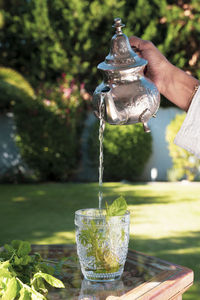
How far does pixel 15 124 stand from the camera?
8.16m

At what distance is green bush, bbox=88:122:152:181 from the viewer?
27.0ft

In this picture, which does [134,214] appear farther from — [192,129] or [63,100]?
[63,100]

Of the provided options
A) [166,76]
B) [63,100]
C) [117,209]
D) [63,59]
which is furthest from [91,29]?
[117,209]

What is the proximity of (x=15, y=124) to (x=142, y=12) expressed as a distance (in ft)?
12.9

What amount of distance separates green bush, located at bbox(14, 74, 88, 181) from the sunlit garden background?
0.07 feet

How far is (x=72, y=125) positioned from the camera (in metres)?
8.27

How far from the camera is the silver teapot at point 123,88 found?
57.7 inches

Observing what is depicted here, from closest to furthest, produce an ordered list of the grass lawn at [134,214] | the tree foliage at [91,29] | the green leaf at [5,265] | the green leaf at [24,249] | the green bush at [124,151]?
the green leaf at [5,265], the green leaf at [24,249], the grass lawn at [134,214], the green bush at [124,151], the tree foliage at [91,29]

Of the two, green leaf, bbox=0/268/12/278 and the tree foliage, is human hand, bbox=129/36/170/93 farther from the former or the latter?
the tree foliage

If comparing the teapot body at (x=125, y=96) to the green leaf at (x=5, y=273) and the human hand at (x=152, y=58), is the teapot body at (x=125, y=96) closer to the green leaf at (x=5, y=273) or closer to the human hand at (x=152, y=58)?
the human hand at (x=152, y=58)

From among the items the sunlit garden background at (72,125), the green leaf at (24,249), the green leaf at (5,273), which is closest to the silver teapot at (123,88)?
the green leaf at (24,249)

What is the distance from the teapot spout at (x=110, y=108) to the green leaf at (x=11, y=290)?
65 cm

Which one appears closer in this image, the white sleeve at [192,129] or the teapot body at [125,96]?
the teapot body at [125,96]

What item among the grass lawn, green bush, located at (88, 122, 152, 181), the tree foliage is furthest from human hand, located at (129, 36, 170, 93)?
the tree foliage
